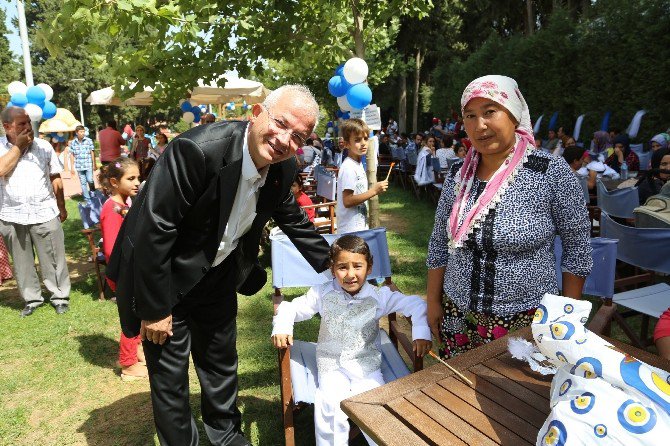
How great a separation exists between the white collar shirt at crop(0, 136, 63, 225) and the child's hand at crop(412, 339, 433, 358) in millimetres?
3906

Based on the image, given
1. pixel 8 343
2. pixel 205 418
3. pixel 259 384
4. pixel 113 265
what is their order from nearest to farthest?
pixel 113 265
pixel 205 418
pixel 259 384
pixel 8 343

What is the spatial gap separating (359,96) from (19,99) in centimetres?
452

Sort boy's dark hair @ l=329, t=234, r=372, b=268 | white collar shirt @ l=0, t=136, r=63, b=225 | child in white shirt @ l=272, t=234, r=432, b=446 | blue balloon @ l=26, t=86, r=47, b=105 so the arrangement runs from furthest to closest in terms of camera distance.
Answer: blue balloon @ l=26, t=86, r=47, b=105 < white collar shirt @ l=0, t=136, r=63, b=225 < boy's dark hair @ l=329, t=234, r=372, b=268 < child in white shirt @ l=272, t=234, r=432, b=446

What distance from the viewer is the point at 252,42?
5.31 m

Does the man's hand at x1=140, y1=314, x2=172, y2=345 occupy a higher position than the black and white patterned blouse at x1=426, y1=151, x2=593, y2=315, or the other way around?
the black and white patterned blouse at x1=426, y1=151, x2=593, y2=315

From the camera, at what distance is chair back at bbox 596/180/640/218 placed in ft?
16.9

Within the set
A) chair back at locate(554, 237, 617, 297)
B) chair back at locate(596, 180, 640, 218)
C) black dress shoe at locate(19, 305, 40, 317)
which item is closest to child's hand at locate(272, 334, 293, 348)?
chair back at locate(554, 237, 617, 297)

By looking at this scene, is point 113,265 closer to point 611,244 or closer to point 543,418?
point 543,418

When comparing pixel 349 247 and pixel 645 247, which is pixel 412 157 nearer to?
pixel 645 247

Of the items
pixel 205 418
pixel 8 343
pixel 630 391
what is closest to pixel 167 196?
pixel 205 418

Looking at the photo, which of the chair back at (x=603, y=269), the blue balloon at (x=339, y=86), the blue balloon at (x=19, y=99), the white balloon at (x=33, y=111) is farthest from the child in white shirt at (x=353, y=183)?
the blue balloon at (x=19, y=99)

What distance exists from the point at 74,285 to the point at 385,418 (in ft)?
17.9

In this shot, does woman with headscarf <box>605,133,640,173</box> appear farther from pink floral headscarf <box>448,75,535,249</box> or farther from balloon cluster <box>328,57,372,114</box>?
pink floral headscarf <box>448,75,535,249</box>

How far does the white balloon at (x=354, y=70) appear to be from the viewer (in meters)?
4.59
